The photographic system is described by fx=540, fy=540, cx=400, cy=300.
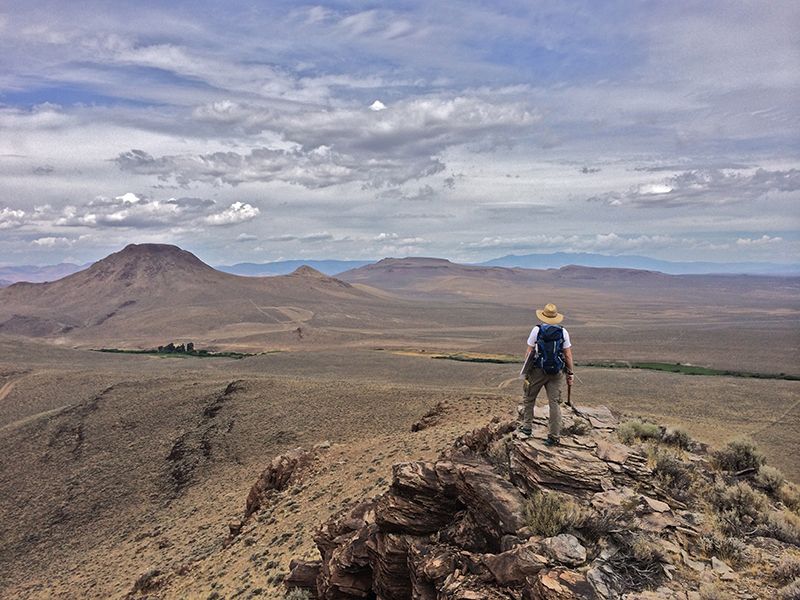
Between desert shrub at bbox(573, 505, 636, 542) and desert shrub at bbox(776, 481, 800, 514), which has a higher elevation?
desert shrub at bbox(573, 505, 636, 542)

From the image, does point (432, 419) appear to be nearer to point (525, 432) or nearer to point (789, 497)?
point (525, 432)

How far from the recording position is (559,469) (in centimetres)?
770

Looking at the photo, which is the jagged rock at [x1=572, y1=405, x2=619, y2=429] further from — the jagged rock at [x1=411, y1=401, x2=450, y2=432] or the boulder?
the jagged rock at [x1=411, y1=401, x2=450, y2=432]

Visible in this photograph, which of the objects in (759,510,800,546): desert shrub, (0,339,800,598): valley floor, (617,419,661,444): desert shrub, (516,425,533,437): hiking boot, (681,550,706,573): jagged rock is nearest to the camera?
(681,550,706,573): jagged rock

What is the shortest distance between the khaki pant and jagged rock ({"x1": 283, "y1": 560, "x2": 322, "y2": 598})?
17.1 ft

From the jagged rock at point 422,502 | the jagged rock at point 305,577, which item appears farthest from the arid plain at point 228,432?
the jagged rock at point 422,502

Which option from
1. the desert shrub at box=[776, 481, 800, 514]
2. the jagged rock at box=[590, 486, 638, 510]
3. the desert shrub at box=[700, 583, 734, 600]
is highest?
the jagged rock at box=[590, 486, 638, 510]

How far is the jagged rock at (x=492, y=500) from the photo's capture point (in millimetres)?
7098

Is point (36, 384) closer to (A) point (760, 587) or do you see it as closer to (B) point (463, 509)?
(B) point (463, 509)

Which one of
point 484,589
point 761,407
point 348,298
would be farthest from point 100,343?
point 484,589

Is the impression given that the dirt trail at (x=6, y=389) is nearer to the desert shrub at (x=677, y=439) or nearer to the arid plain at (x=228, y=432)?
the arid plain at (x=228, y=432)

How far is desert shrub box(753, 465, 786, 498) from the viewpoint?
364 inches

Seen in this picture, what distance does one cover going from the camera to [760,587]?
20.1ft

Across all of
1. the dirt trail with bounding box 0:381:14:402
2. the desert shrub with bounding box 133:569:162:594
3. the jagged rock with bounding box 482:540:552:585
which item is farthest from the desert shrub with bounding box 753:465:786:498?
the dirt trail with bounding box 0:381:14:402
